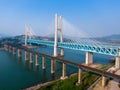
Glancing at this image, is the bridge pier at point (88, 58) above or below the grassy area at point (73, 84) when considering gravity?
above

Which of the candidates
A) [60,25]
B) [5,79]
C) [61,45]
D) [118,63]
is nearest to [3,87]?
[5,79]

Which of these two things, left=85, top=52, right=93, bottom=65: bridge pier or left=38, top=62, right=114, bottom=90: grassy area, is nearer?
left=38, top=62, right=114, bottom=90: grassy area

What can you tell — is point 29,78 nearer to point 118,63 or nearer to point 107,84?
point 107,84

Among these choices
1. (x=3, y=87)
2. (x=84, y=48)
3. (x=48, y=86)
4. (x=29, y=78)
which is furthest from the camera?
(x=84, y=48)

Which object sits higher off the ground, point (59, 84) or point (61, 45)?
point (61, 45)

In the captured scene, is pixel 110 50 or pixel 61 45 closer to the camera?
pixel 110 50

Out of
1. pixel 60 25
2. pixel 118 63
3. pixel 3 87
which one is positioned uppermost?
pixel 60 25

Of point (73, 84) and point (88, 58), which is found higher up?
point (88, 58)

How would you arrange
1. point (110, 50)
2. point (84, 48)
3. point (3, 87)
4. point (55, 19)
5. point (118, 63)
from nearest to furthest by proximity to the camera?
point (3, 87) < point (118, 63) < point (110, 50) < point (84, 48) < point (55, 19)

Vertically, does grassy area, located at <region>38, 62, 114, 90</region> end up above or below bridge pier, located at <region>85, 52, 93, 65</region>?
below

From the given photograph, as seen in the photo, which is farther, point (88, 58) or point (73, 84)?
point (88, 58)

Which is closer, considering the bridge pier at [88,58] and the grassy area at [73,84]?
the grassy area at [73,84]
